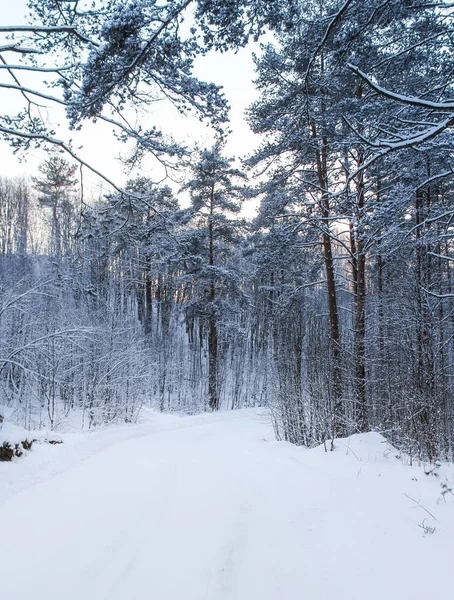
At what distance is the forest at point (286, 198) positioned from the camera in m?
3.93

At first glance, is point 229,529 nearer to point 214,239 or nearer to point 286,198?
point 286,198

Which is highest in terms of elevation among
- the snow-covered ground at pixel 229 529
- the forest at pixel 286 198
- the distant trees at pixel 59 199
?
the distant trees at pixel 59 199

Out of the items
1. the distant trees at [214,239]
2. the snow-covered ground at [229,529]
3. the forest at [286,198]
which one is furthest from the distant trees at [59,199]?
the snow-covered ground at [229,529]

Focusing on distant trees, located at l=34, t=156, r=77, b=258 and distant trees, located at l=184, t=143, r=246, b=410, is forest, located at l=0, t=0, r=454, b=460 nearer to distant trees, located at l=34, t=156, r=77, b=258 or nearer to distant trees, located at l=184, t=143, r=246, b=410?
distant trees, located at l=184, t=143, r=246, b=410

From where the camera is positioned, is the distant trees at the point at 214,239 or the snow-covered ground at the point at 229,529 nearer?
the snow-covered ground at the point at 229,529

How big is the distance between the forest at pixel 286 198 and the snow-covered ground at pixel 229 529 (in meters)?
2.05

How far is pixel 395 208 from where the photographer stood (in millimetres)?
5617

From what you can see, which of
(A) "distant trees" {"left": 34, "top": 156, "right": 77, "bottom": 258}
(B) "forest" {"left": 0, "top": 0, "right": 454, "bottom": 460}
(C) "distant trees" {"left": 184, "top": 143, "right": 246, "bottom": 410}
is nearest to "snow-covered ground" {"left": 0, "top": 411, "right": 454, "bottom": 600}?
(B) "forest" {"left": 0, "top": 0, "right": 454, "bottom": 460}

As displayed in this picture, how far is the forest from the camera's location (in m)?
3.93

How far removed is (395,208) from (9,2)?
636 centimetres

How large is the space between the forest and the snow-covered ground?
2.05 m

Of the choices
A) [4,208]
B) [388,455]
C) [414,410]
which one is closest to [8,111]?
[388,455]

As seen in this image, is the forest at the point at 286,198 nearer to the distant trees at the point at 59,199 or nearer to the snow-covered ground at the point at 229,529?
the snow-covered ground at the point at 229,529

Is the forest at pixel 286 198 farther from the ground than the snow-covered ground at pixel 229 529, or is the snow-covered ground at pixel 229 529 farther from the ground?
the forest at pixel 286 198
